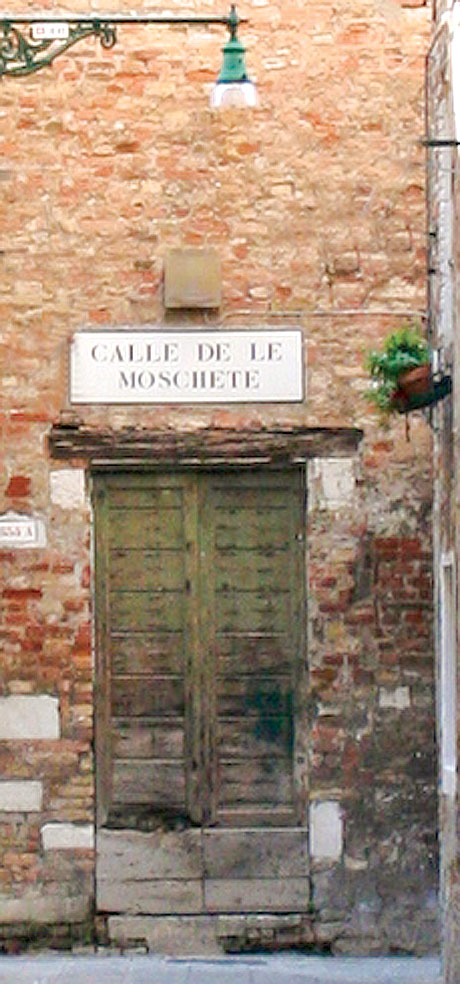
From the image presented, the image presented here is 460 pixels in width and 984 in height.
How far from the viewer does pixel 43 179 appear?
34.4ft

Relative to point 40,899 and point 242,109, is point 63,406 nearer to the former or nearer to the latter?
point 242,109

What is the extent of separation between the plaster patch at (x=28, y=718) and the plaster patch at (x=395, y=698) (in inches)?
62.8

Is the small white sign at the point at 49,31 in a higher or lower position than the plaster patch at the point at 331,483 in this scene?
higher

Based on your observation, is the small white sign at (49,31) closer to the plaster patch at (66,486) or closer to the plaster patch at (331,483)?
the plaster patch at (66,486)

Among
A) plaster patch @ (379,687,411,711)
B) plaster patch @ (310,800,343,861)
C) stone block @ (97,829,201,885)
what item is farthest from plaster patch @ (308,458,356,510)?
stone block @ (97,829,201,885)

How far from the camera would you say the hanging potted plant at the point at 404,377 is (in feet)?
30.5

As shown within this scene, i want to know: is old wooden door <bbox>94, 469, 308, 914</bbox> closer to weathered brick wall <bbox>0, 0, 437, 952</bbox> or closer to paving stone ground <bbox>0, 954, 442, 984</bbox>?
weathered brick wall <bbox>0, 0, 437, 952</bbox>

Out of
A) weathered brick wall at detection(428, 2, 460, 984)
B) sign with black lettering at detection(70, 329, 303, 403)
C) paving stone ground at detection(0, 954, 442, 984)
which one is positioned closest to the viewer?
weathered brick wall at detection(428, 2, 460, 984)

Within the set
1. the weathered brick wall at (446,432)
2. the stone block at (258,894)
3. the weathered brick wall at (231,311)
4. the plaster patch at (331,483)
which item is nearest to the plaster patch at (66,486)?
the weathered brick wall at (231,311)

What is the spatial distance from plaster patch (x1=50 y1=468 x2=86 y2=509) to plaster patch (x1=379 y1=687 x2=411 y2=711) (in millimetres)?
1768

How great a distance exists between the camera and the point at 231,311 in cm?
1049

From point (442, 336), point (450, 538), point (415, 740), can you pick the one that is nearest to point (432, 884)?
point (415, 740)

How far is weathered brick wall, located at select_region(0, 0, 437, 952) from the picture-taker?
34.4ft

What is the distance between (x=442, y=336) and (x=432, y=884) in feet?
8.77
